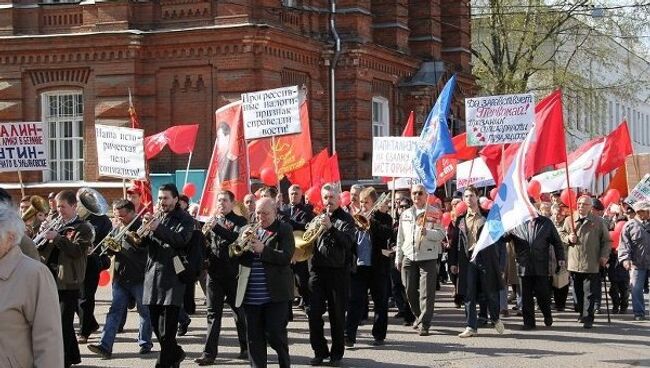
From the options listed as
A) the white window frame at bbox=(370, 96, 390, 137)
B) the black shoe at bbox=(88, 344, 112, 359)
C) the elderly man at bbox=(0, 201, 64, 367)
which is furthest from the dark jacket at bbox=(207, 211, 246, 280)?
the white window frame at bbox=(370, 96, 390, 137)

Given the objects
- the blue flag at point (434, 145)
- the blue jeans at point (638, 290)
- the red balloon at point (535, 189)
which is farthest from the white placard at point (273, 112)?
the red balloon at point (535, 189)

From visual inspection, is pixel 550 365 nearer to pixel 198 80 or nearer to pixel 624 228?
pixel 624 228

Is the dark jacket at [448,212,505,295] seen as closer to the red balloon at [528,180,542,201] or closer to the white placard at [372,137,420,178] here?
the white placard at [372,137,420,178]

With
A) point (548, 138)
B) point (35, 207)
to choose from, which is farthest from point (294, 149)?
point (35, 207)

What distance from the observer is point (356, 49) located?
28.1 m

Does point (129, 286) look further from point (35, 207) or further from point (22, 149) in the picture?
point (22, 149)

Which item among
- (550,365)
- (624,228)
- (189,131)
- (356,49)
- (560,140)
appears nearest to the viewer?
(550,365)

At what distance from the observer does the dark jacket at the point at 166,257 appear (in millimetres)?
11203

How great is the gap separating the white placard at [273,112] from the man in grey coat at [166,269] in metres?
4.98

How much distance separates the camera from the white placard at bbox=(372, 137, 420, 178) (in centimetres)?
1941

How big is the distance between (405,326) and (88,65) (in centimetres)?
1282

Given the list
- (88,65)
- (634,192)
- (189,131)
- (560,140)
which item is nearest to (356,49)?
(88,65)

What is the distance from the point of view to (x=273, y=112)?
16375mm

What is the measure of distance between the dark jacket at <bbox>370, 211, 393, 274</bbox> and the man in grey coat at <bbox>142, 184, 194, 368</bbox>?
3354 mm
